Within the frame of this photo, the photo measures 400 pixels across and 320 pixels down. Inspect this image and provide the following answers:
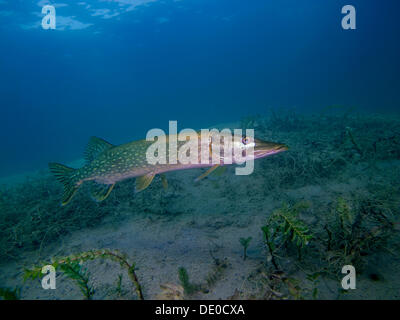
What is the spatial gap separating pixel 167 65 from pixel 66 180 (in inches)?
4208

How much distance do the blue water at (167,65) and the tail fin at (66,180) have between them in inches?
1086

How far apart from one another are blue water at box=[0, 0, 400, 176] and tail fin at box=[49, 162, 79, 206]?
27.6m

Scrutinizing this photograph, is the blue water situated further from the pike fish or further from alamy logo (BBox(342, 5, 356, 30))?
the pike fish

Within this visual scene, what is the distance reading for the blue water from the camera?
135 feet

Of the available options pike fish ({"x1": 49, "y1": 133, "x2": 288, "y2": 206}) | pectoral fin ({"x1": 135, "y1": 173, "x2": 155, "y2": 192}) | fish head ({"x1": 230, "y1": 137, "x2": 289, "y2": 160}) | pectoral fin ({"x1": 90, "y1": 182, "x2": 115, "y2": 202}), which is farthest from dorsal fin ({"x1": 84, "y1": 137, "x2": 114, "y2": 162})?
fish head ({"x1": 230, "y1": 137, "x2": 289, "y2": 160})

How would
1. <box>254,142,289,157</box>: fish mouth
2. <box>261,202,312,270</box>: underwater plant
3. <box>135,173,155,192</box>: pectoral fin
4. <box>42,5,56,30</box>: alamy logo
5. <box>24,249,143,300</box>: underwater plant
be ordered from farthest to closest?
<box>42,5,56,30</box>: alamy logo → <box>135,173,155,192</box>: pectoral fin → <box>254,142,289,157</box>: fish mouth → <box>261,202,312,270</box>: underwater plant → <box>24,249,143,300</box>: underwater plant

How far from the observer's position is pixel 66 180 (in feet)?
12.9

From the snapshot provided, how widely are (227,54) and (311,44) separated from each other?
6710 cm

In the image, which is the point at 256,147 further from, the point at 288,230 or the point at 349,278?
the point at 349,278

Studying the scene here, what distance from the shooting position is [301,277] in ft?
7.89

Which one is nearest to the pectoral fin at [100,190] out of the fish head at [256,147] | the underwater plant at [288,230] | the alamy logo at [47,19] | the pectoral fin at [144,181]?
the pectoral fin at [144,181]

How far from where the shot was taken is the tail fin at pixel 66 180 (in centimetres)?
380

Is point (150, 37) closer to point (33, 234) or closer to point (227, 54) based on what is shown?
point (227, 54)

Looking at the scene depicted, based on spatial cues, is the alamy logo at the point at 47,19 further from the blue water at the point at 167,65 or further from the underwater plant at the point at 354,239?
the blue water at the point at 167,65
